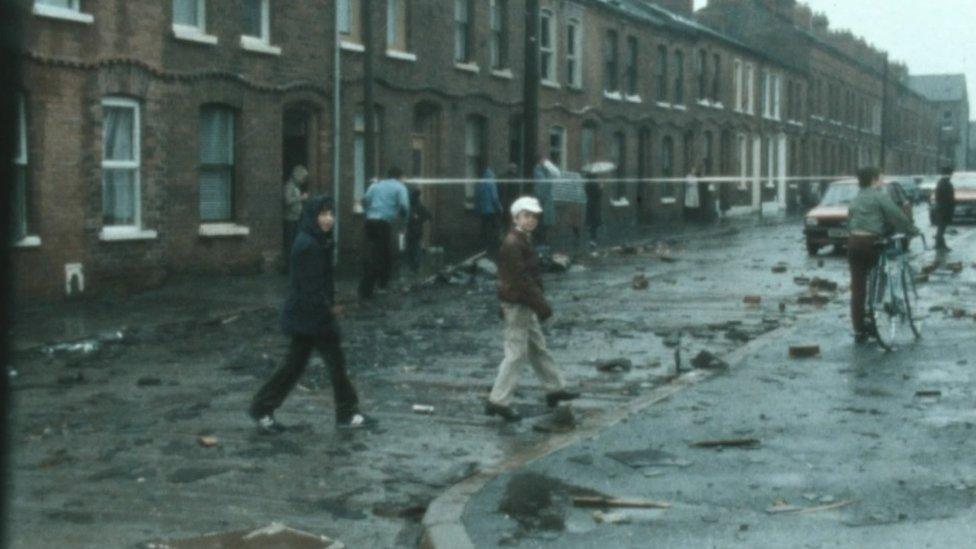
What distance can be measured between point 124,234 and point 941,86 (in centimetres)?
13784

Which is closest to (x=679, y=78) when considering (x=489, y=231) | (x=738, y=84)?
(x=738, y=84)

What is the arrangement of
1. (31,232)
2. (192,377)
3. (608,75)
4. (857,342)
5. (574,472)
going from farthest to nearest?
(608,75), (31,232), (857,342), (192,377), (574,472)

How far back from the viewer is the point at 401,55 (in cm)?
3158

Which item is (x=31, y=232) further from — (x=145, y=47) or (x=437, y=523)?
(x=437, y=523)

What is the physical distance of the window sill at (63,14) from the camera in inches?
832

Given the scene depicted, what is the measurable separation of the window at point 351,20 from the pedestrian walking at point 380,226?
6.81 metres

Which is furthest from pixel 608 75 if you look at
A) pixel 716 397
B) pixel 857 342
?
pixel 716 397

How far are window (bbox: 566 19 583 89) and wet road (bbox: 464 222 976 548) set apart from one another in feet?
96.6

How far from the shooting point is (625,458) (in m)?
9.71

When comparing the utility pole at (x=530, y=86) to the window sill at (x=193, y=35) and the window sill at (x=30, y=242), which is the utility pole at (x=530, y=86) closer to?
the window sill at (x=193, y=35)

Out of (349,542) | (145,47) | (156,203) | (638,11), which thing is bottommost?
(349,542)

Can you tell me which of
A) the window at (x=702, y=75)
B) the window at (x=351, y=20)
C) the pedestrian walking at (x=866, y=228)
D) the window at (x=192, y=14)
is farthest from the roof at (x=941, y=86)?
the pedestrian walking at (x=866, y=228)

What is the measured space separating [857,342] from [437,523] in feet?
31.0

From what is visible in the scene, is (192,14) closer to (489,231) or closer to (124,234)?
(124,234)
